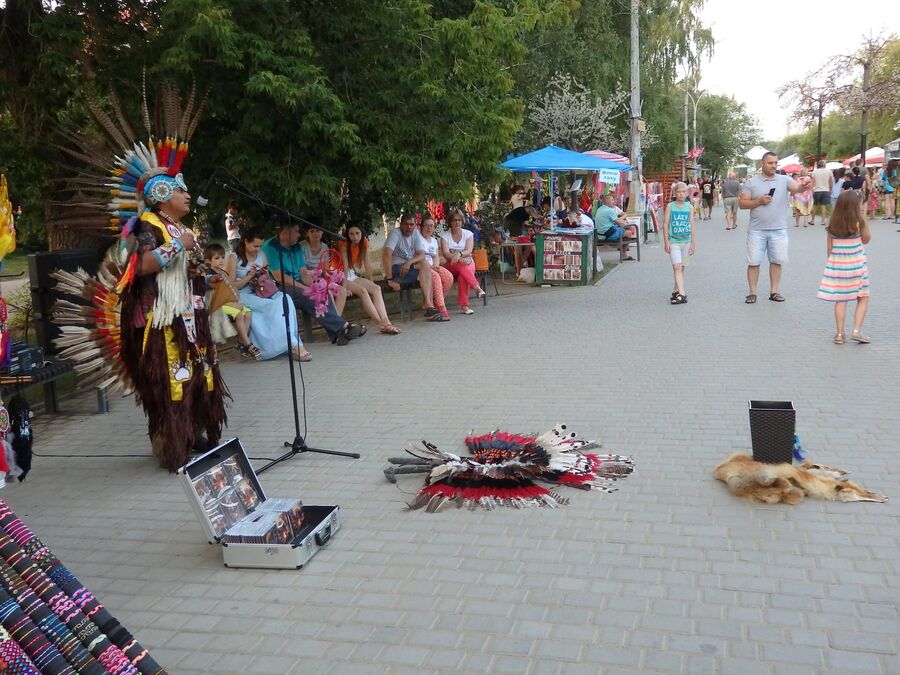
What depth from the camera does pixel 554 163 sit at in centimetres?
1534

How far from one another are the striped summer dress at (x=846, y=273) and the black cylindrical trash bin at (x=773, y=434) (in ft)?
13.3

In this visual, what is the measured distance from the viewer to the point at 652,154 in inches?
1297

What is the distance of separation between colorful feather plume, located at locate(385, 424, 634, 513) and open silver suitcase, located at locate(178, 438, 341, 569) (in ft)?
2.29

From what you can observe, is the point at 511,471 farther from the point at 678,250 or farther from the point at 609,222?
the point at 609,222

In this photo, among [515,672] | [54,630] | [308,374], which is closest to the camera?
[54,630]

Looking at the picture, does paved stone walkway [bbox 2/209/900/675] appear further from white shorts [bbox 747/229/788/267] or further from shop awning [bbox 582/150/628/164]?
shop awning [bbox 582/150/628/164]

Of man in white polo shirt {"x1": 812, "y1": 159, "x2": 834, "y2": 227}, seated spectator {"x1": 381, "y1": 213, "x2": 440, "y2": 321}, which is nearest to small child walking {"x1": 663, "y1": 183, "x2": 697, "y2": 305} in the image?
seated spectator {"x1": 381, "y1": 213, "x2": 440, "y2": 321}

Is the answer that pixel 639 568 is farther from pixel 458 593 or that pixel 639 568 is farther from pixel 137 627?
pixel 137 627

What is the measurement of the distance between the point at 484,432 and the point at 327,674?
10.3ft

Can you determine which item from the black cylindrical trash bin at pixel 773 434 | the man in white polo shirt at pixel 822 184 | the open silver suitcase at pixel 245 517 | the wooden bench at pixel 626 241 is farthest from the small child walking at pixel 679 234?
the man in white polo shirt at pixel 822 184

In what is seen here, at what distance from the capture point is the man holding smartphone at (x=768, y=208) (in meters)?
11.0

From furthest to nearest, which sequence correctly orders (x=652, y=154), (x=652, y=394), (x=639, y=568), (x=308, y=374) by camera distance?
(x=652, y=154), (x=308, y=374), (x=652, y=394), (x=639, y=568)

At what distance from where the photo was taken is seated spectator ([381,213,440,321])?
11.4 m

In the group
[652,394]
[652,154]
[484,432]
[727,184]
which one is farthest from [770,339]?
[652,154]
